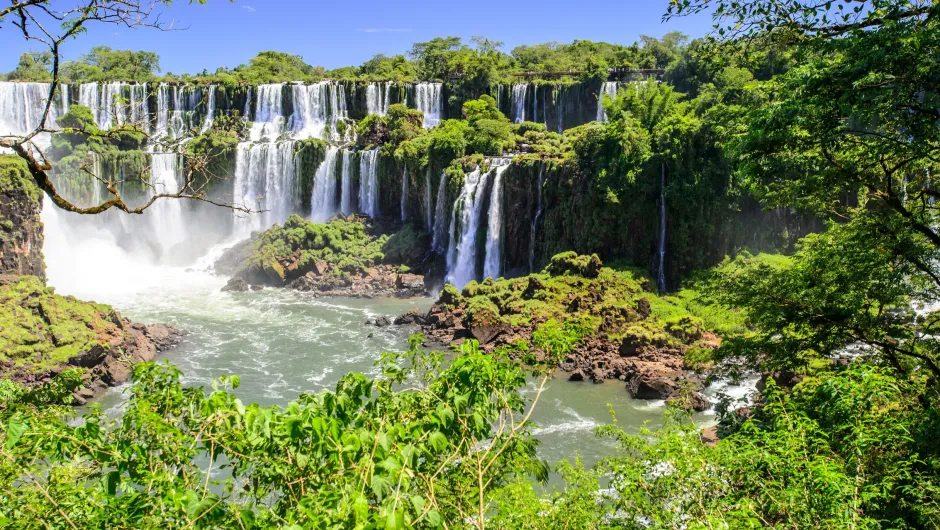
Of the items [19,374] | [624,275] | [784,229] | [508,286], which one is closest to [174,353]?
[19,374]

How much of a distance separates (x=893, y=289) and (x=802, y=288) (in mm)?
1144

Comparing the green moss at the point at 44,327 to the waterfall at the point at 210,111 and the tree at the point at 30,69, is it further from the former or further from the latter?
the tree at the point at 30,69

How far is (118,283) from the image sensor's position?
34625 millimetres

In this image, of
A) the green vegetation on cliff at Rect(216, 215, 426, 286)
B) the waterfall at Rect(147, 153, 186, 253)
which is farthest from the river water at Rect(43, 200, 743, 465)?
the waterfall at Rect(147, 153, 186, 253)

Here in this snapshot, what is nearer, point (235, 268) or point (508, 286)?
point (508, 286)

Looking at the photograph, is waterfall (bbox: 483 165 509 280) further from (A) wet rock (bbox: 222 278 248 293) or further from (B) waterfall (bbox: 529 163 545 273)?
(A) wet rock (bbox: 222 278 248 293)

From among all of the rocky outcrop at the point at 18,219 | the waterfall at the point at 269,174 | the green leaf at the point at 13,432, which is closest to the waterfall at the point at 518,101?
Answer: the waterfall at the point at 269,174

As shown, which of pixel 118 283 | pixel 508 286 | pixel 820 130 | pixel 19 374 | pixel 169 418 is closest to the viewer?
pixel 169 418

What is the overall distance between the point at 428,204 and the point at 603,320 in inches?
613

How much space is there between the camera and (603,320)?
75.5 ft

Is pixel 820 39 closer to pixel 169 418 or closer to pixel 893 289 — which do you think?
pixel 893 289

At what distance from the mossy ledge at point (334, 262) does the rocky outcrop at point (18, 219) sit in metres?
8.65

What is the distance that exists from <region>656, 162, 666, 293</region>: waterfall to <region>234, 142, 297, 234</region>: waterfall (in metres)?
22.1

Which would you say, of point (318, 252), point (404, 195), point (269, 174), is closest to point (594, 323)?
point (318, 252)
